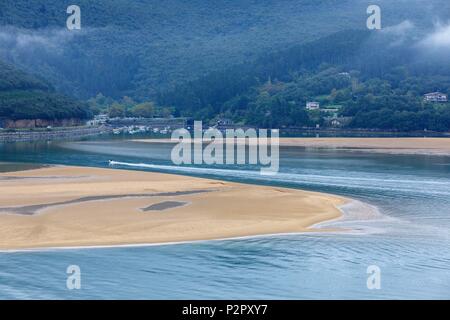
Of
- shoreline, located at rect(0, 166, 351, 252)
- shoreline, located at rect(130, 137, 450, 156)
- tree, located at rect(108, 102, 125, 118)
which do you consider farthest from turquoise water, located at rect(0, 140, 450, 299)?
tree, located at rect(108, 102, 125, 118)

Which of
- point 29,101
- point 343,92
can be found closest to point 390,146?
point 29,101

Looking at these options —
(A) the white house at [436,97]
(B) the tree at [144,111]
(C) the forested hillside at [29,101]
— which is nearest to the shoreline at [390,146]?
(C) the forested hillside at [29,101]

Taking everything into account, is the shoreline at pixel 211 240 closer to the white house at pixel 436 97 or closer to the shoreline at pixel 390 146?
the shoreline at pixel 390 146

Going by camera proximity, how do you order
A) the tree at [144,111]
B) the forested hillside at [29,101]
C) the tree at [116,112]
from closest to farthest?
the forested hillside at [29,101] < the tree at [116,112] < the tree at [144,111]

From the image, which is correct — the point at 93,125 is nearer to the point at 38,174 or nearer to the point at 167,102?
the point at 167,102

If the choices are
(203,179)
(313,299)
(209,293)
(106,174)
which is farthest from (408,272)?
(106,174)

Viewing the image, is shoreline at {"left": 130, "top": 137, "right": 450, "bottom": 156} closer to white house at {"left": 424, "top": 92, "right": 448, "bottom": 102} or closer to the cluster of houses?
the cluster of houses
